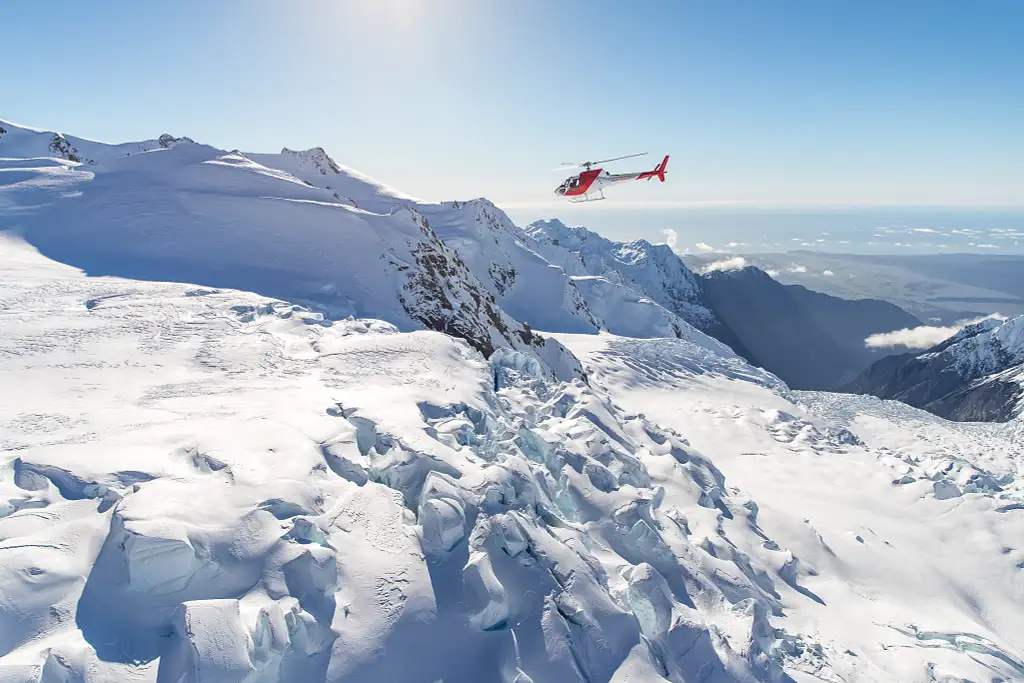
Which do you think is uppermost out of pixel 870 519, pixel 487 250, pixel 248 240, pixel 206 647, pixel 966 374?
pixel 248 240

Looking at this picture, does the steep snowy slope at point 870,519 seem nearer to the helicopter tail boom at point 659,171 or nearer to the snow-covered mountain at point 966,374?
the helicopter tail boom at point 659,171

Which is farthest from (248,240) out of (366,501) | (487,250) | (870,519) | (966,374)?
(966,374)

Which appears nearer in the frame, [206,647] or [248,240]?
[206,647]

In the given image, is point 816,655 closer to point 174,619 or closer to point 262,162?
point 174,619

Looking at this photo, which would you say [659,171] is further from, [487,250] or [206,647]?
[206,647]

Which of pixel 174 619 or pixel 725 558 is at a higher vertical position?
pixel 174 619

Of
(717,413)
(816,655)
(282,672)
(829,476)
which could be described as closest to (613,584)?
(816,655)

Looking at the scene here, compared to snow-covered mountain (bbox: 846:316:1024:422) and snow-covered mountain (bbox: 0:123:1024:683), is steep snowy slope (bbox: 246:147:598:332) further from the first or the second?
snow-covered mountain (bbox: 846:316:1024:422)
